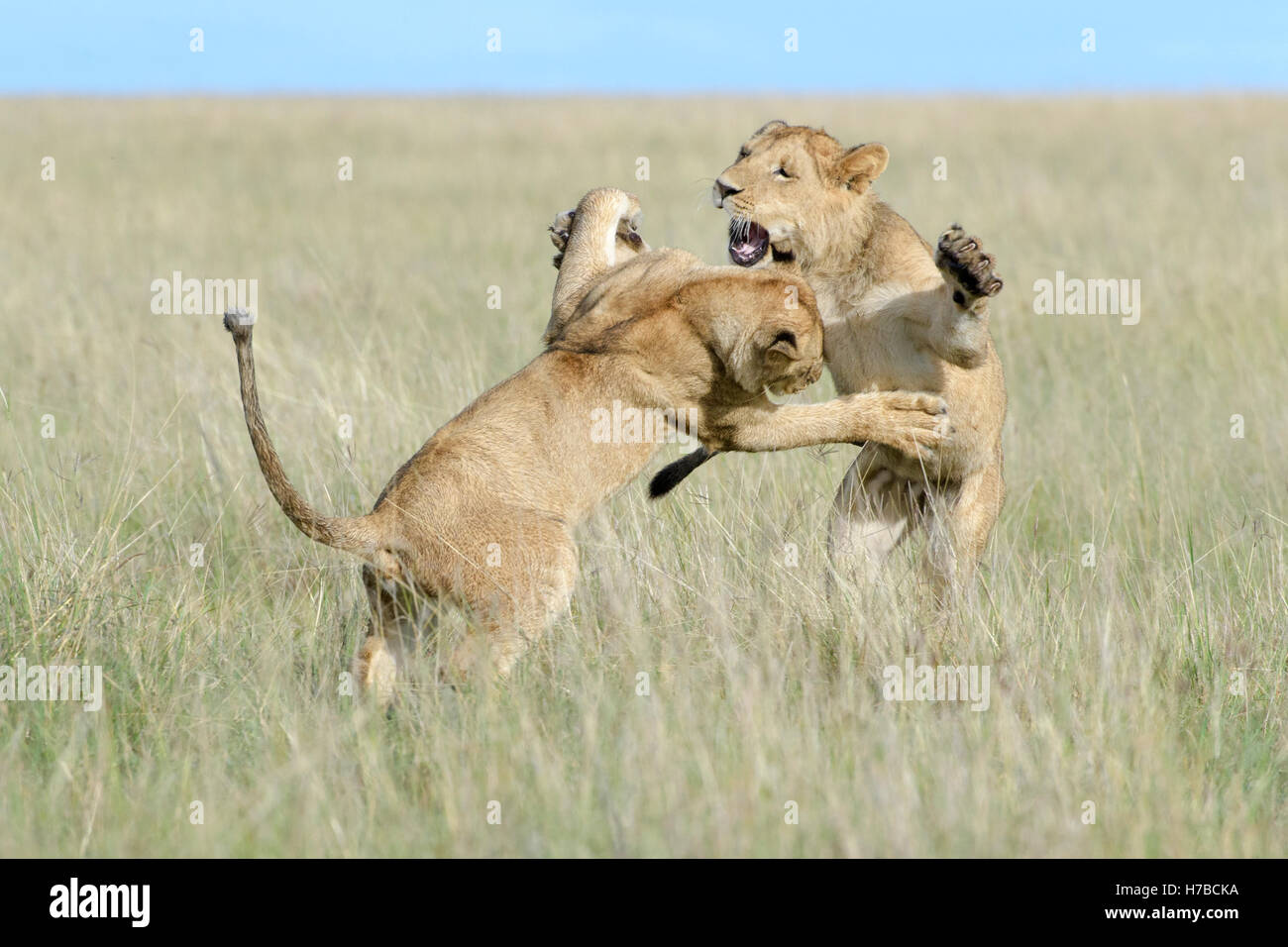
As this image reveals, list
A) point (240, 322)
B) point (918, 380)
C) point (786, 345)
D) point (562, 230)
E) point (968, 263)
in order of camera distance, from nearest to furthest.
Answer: point (240, 322), point (786, 345), point (968, 263), point (918, 380), point (562, 230)

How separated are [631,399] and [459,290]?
6.72 meters

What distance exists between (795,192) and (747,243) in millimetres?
266

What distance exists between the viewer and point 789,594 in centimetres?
482

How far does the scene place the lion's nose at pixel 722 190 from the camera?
5484 mm

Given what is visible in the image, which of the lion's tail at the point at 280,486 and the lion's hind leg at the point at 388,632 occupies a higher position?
the lion's tail at the point at 280,486

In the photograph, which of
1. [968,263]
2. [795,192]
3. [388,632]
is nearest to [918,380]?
[968,263]

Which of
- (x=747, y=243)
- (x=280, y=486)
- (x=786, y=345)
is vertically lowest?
(x=280, y=486)

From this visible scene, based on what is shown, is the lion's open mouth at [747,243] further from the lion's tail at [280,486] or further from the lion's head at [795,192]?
the lion's tail at [280,486]

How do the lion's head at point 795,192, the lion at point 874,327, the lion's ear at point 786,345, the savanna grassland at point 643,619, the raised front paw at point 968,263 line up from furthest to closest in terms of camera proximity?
the lion's head at point 795,192
the lion at point 874,327
the raised front paw at point 968,263
the lion's ear at point 786,345
the savanna grassland at point 643,619

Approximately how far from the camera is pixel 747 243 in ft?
18.5

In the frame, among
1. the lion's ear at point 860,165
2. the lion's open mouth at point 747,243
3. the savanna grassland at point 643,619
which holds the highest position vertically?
the lion's ear at point 860,165

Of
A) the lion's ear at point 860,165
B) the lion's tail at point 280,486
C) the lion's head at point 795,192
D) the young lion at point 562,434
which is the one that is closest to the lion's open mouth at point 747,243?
the lion's head at point 795,192

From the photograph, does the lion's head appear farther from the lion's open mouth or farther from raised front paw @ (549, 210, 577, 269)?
raised front paw @ (549, 210, 577, 269)

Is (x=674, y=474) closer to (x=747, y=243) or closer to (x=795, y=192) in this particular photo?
(x=747, y=243)
